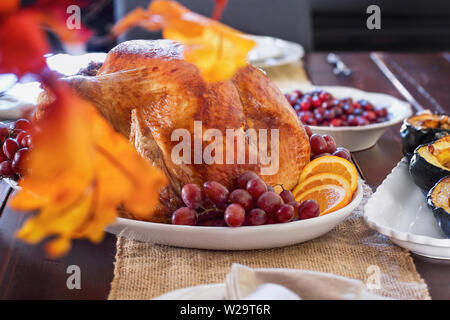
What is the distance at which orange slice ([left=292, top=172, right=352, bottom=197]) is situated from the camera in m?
0.87

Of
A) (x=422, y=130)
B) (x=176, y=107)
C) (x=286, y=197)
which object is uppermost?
(x=176, y=107)

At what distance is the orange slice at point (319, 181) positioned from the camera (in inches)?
34.1

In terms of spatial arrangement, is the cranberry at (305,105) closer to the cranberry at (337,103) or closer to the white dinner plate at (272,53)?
the cranberry at (337,103)

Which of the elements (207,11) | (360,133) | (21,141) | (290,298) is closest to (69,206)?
(290,298)

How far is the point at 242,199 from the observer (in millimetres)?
744

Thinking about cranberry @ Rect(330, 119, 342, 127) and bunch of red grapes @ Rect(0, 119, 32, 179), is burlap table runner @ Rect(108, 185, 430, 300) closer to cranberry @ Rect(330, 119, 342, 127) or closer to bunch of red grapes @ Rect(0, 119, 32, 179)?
bunch of red grapes @ Rect(0, 119, 32, 179)

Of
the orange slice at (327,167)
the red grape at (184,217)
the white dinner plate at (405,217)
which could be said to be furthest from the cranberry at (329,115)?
the red grape at (184,217)

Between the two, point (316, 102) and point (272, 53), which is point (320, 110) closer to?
point (316, 102)

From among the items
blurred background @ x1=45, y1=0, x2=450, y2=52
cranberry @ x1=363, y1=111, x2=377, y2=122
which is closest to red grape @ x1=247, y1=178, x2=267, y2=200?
cranberry @ x1=363, y1=111, x2=377, y2=122

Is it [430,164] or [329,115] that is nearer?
[430,164]

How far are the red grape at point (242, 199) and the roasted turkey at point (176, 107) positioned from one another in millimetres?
57

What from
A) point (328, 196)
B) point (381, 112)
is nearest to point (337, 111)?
point (381, 112)

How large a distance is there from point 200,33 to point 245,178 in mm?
441

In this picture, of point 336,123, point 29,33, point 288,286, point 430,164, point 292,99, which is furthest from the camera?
point 292,99
